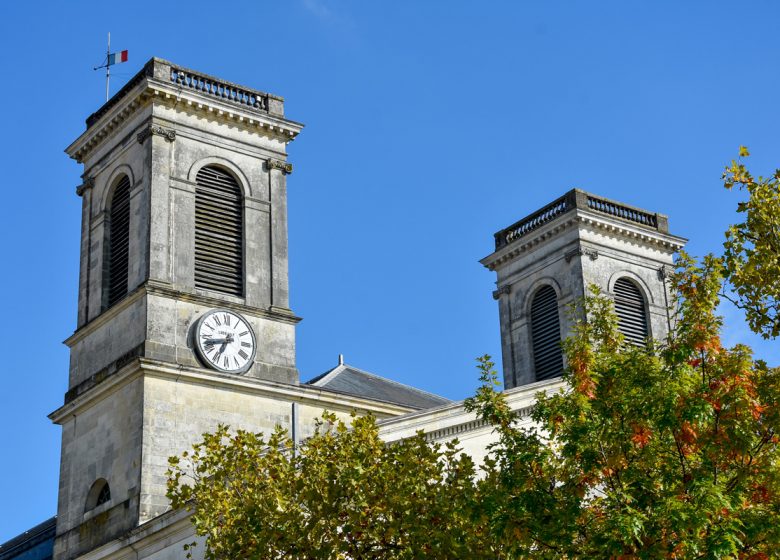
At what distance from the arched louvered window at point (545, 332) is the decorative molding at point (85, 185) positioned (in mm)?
14571

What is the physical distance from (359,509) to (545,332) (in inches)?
1048

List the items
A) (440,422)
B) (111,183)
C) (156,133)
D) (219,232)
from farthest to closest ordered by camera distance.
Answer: (111,183)
(219,232)
(156,133)
(440,422)

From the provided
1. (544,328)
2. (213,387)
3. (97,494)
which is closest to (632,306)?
(544,328)

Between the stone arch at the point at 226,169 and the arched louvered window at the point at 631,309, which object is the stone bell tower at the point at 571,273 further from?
the stone arch at the point at 226,169

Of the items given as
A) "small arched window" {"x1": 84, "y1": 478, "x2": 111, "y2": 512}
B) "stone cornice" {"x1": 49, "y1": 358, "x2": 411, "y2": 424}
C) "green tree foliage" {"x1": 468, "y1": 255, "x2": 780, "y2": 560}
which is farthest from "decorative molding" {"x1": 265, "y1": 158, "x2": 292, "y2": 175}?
"green tree foliage" {"x1": 468, "y1": 255, "x2": 780, "y2": 560}

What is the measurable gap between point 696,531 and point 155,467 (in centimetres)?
1925

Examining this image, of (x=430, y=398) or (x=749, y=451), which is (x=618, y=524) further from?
(x=430, y=398)

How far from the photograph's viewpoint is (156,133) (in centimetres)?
3547

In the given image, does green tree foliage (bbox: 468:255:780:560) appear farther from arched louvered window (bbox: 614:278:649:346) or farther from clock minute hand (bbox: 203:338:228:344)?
arched louvered window (bbox: 614:278:649:346)

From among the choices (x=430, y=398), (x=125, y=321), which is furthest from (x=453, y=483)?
(x=430, y=398)

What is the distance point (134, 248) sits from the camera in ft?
115

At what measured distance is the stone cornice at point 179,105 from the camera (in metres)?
35.9

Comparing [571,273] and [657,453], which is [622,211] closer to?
[571,273]

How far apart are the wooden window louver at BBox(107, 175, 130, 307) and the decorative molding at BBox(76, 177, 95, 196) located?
1200 mm
